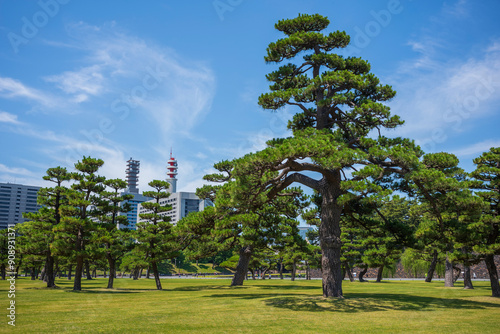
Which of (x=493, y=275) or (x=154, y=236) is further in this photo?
(x=154, y=236)

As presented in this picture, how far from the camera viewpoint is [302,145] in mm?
11789

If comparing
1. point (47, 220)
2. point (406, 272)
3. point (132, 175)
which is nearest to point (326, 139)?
point (47, 220)

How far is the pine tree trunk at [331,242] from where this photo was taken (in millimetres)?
14109

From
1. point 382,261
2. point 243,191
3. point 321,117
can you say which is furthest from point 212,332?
point 382,261

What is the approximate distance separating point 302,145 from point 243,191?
2578 mm

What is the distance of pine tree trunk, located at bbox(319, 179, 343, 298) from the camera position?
46.3ft

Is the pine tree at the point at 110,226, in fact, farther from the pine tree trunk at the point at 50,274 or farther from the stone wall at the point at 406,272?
the stone wall at the point at 406,272

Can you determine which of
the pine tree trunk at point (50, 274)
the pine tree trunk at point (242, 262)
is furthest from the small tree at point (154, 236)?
the pine tree trunk at point (50, 274)

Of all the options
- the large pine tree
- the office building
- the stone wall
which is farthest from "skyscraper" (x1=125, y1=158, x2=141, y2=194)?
the large pine tree

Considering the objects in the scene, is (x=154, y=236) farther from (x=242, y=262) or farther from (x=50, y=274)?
(x=50, y=274)

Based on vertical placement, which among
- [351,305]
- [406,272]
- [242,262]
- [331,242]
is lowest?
[406,272]

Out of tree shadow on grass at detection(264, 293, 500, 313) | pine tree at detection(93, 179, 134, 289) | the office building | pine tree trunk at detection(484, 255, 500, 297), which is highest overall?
the office building

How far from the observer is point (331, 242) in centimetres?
1410

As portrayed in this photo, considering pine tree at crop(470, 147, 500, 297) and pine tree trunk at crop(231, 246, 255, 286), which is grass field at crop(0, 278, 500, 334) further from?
pine tree trunk at crop(231, 246, 255, 286)
